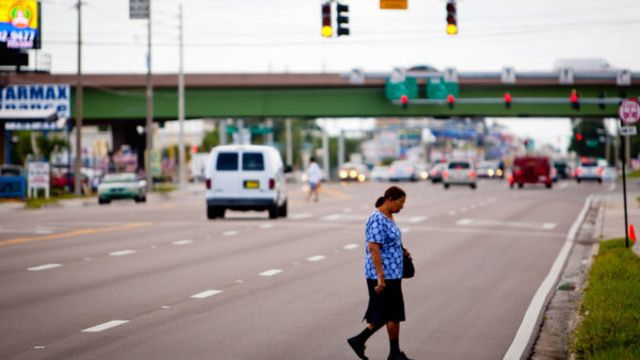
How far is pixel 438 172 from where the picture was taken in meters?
85.4

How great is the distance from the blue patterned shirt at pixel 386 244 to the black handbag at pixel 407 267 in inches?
3.2

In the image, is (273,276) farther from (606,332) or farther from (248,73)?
(248,73)

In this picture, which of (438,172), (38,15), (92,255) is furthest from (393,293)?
(438,172)

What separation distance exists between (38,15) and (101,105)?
50.4ft

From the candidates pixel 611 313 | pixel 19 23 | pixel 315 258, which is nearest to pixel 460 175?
pixel 19 23

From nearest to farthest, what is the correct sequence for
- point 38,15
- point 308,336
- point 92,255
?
1. point 308,336
2. point 92,255
3. point 38,15

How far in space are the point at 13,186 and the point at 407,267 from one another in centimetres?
4269

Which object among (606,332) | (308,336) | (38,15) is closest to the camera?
(606,332)

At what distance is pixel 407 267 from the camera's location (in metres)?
9.91

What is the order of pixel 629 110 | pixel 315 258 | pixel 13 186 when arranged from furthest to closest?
Result: pixel 13 186
pixel 629 110
pixel 315 258

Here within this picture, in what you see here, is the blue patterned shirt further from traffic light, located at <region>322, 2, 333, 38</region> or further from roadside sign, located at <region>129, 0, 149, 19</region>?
roadside sign, located at <region>129, 0, 149, 19</region>

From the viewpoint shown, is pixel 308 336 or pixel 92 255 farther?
pixel 92 255

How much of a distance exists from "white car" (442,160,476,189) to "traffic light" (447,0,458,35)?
4013 centimetres

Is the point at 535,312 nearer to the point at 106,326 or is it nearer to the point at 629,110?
the point at 106,326
